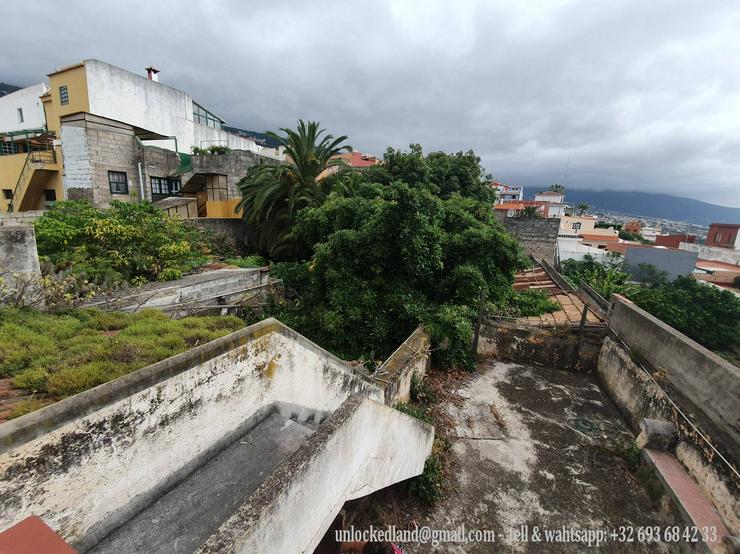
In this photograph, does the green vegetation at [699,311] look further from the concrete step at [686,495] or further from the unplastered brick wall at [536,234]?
the unplastered brick wall at [536,234]

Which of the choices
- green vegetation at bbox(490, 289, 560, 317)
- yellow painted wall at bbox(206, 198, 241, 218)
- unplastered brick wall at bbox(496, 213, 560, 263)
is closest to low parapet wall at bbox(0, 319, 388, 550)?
green vegetation at bbox(490, 289, 560, 317)

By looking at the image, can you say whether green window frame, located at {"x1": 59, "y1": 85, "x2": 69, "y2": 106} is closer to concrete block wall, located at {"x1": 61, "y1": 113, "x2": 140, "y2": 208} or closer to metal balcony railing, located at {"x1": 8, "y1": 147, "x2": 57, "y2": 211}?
concrete block wall, located at {"x1": 61, "y1": 113, "x2": 140, "y2": 208}

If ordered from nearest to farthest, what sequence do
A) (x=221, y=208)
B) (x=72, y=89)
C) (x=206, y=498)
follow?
(x=206, y=498) → (x=72, y=89) → (x=221, y=208)

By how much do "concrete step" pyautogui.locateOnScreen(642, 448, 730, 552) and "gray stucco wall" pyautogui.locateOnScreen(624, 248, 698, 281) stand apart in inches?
624

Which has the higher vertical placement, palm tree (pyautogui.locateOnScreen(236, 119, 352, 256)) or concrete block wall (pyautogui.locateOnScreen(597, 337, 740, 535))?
palm tree (pyautogui.locateOnScreen(236, 119, 352, 256))

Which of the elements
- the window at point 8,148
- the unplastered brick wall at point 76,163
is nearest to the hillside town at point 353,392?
the unplastered brick wall at point 76,163

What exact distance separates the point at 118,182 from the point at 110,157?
3.82 ft

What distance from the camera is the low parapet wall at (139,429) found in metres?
2.16

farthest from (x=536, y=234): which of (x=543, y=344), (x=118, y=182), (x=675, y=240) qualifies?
(x=675, y=240)

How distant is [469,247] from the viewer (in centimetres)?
852

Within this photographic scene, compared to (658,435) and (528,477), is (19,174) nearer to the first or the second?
(528,477)

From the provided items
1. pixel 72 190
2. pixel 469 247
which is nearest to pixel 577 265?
pixel 469 247

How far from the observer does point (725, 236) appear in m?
36.2

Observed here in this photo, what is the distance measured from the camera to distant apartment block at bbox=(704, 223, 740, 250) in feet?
115
